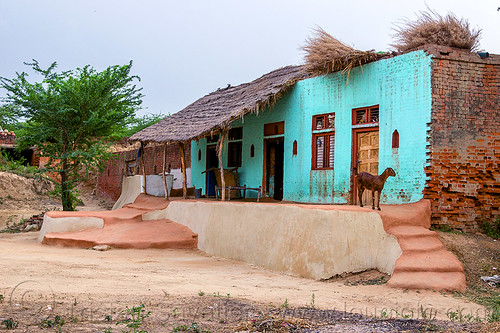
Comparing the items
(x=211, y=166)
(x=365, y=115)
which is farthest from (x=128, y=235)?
(x=365, y=115)

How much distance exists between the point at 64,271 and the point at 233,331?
4414 millimetres

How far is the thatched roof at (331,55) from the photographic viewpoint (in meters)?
11.8

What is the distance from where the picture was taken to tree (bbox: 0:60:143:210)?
16.5m

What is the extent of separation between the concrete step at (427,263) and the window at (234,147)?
8303 millimetres

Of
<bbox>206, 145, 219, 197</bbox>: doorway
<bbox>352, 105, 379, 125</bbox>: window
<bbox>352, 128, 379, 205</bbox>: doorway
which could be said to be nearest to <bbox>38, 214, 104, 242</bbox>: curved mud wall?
<bbox>206, 145, 219, 197</bbox>: doorway

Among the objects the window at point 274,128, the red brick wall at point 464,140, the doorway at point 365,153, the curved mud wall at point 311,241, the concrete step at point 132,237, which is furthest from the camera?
the window at point 274,128

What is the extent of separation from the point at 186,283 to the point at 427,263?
153 inches

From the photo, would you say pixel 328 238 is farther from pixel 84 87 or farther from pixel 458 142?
pixel 84 87

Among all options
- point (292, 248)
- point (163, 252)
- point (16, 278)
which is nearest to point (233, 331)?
point (16, 278)

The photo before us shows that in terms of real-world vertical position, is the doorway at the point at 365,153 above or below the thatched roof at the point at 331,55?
below

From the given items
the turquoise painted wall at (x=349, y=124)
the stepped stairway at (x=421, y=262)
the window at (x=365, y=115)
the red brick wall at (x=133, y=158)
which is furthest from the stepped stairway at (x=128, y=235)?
the red brick wall at (x=133, y=158)

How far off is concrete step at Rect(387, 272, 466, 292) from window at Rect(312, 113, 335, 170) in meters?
4.81

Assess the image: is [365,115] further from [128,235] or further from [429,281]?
[128,235]

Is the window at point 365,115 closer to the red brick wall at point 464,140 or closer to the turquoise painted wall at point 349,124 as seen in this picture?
the turquoise painted wall at point 349,124
